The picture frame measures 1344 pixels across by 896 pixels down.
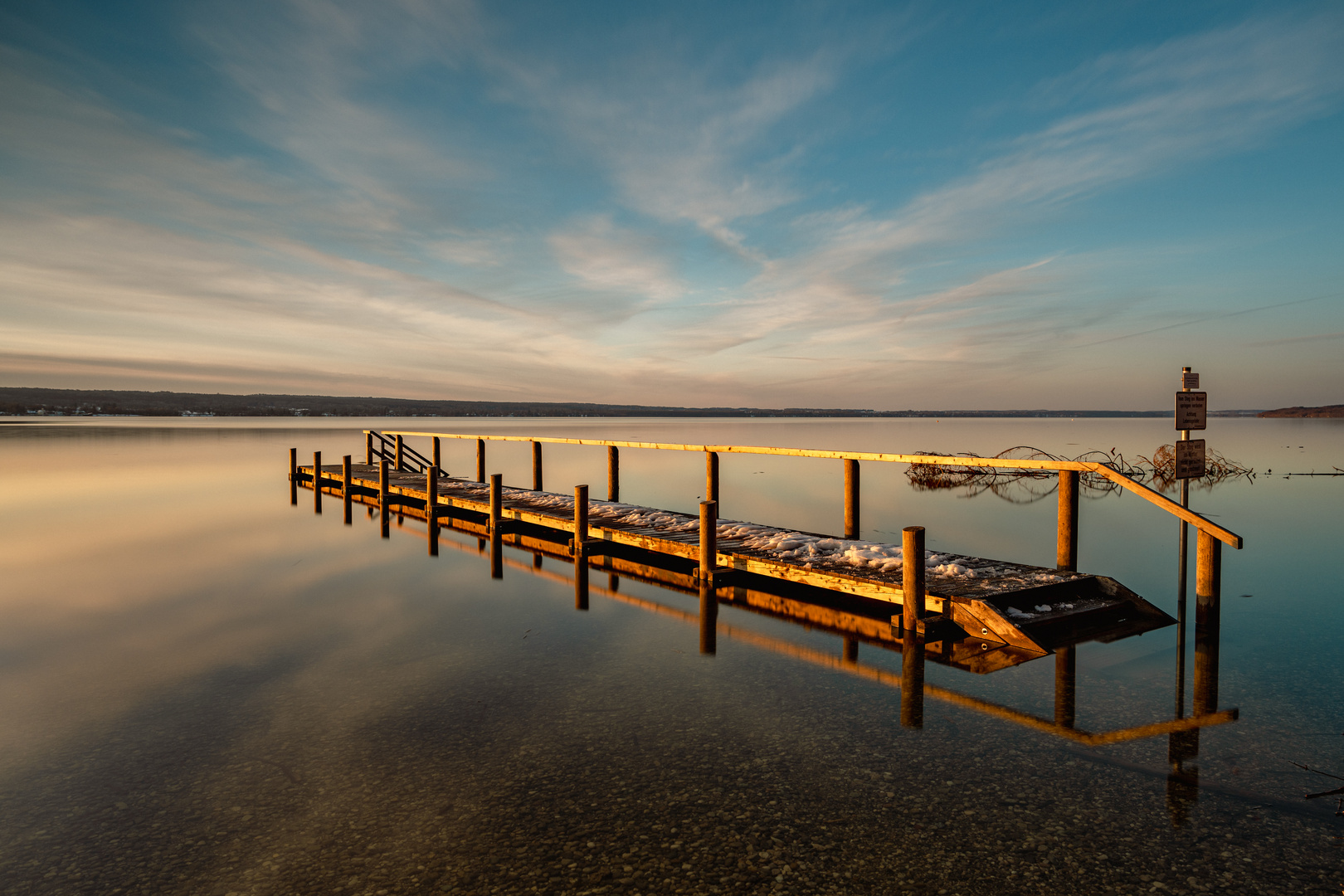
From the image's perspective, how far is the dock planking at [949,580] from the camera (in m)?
9.64

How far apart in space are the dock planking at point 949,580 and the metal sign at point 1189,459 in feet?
6.44

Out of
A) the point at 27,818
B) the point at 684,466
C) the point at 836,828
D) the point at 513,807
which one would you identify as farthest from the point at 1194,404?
the point at 684,466

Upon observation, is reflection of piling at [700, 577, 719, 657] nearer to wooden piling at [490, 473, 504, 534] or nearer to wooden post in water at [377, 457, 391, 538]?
wooden piling at [490, 473, 504, 534]

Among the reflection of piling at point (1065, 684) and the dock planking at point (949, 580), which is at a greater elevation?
the dock planking at point (949, 580)

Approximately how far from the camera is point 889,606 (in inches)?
466

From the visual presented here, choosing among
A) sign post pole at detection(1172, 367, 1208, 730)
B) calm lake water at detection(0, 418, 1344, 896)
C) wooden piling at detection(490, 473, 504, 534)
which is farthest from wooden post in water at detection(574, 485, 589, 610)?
sign post pole at detection(1172, 367, 1208, 730)

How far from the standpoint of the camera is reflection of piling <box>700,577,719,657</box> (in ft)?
33.3

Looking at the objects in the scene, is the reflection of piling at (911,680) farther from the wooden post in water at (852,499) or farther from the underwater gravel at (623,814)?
the wooden post in water at (852,499)

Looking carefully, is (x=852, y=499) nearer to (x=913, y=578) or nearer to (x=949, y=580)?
(x=949, y=580)

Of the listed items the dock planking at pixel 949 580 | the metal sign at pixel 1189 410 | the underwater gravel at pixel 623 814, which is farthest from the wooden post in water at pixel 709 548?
the metal sign at pixel 1189 410

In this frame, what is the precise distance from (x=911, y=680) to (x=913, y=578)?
1.56m

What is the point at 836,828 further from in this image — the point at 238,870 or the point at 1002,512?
the point at 1002,512

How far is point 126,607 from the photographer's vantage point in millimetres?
13117

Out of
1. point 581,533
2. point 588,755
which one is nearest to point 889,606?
point 588,755
